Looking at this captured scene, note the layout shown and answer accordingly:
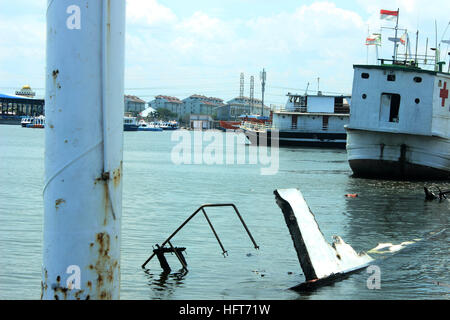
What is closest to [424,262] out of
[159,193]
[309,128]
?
[159,193]

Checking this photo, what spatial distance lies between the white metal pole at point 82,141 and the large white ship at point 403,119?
96.8 ft

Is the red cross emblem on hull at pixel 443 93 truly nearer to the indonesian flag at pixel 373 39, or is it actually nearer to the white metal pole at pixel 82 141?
the indonesian flag at pixel 373 39

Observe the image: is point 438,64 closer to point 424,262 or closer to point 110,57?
point 424,262

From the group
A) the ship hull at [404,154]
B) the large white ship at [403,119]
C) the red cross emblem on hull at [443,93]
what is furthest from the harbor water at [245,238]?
the red cross emblem on hull at [443,93]

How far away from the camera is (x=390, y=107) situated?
103 feet

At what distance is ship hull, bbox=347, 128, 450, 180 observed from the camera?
3103 centimetres

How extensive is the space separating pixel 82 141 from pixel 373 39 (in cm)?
4116

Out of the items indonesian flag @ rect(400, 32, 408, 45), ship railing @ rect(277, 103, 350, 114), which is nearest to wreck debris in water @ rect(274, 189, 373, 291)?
indonesian flag @ rect(400, 32, 408, 45)

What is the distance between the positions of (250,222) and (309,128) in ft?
206

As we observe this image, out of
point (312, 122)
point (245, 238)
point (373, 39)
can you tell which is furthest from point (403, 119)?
point (312, 122)

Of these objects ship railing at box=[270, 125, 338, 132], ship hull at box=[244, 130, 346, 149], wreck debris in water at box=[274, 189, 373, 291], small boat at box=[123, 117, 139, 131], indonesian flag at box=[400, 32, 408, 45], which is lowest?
small boat at box=[123, 117, 139, 131]

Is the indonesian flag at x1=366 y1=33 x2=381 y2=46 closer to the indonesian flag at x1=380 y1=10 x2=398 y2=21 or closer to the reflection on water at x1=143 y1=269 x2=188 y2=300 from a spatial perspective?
the indonesian flag at x1=380 y1=10 x2=398 y2=21

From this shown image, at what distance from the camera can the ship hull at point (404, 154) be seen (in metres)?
31.0

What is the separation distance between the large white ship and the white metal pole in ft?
96.8
